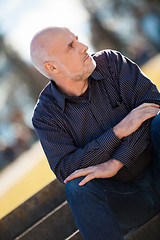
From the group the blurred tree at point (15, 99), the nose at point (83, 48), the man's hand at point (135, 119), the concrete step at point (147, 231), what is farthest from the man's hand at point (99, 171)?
the blurred tree at point (15, 99)

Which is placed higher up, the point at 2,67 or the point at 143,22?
the point at 2,67

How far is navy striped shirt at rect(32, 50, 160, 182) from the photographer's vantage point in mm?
3219

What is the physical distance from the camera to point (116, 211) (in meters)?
3.13

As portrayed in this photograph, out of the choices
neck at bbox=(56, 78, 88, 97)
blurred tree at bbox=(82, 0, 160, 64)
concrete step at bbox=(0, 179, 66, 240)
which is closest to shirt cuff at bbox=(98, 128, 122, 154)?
neck at bbox=(56, 78, 88, 97)

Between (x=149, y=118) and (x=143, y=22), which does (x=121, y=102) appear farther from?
Result: (x=143, y=22)

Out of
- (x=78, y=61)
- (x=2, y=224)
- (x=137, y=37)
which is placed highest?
(x=78, y=61)

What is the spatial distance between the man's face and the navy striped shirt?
0.45 feet

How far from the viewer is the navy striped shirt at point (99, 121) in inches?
127

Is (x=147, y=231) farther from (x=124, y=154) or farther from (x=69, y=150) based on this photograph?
(x=69, y=150)

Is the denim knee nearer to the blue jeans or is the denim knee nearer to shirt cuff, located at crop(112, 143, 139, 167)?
the blue jeans

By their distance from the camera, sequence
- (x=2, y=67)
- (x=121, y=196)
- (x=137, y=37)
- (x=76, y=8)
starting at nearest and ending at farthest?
1. (x=121, y=196)
2. (x=2, y=67)
3. (x=76, y=8)
4. (x=137, y=37)

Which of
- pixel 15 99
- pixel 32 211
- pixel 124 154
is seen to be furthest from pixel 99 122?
pixel 15 99

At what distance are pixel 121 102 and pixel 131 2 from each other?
29.2m

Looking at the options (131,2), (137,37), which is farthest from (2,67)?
(137,37)
